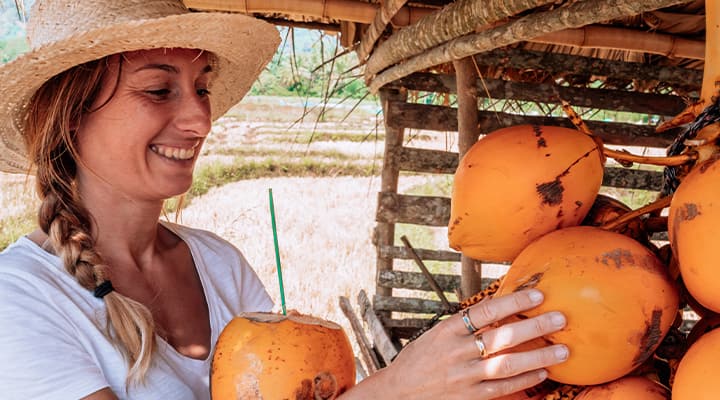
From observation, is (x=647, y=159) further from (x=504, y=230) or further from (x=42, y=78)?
(x=42, y=78)

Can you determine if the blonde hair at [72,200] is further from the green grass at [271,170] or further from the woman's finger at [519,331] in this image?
the green grass at [271,170]

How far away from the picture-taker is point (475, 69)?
2.34 metres

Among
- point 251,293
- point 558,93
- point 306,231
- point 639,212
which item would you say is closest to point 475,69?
point 558,93

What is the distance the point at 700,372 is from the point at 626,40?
1.90 meters

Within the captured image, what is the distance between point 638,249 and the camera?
65 cm

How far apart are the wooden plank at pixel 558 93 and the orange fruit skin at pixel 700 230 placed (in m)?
2.40

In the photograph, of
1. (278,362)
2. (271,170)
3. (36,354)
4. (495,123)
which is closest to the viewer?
(278,362)

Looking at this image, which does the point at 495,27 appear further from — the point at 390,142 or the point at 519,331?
the point at 390,142

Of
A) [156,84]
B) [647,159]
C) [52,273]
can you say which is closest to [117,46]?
[156,84]

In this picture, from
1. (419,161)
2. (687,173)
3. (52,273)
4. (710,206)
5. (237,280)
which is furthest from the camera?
(419,161)

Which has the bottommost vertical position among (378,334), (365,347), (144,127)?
(365,347)

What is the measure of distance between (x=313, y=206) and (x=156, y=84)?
809 centimetres

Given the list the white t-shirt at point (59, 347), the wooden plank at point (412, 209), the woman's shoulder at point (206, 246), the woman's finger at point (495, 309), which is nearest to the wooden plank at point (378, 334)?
the wooden plank at point (412, 209)

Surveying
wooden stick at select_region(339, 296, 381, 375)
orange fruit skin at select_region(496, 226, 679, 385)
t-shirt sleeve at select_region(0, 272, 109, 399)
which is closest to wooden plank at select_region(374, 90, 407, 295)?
wooden stick at select_region(339, 296, 381, 375)
